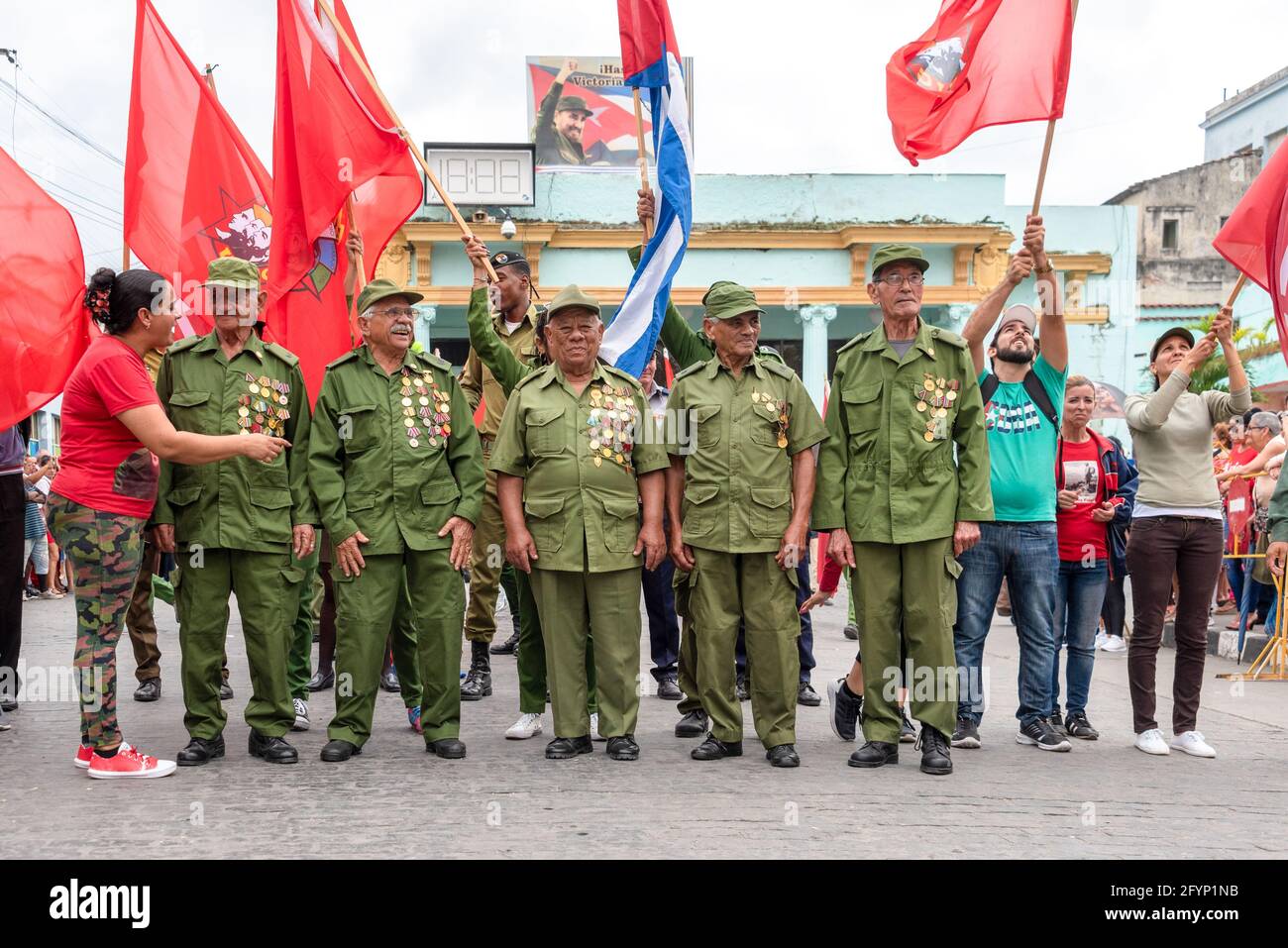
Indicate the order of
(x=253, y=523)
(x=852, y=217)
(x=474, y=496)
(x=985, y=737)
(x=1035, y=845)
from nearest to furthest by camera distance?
(x=1035, y=845), (x=253, y=523), (x=474, y=496), (x=985, y=737), (x=852, y=217)

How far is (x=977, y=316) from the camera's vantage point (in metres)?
5.98

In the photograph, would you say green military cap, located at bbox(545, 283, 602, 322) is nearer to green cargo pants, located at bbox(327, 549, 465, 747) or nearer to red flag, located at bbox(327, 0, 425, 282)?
green cargo pants, located at bbox(327, 549, 465, 747)

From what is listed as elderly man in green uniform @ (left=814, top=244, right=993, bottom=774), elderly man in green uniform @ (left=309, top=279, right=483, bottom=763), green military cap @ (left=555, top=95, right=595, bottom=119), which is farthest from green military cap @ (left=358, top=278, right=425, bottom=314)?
green military cap @ (left=555, top=95, right=595, bottom=119)

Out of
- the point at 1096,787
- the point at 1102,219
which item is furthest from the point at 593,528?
the point at 1102,219

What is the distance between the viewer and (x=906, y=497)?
222 inches

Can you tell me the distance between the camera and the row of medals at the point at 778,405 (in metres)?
5.82

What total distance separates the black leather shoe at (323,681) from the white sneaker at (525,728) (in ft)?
6.79

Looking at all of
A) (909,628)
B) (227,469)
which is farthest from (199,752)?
(909,628)

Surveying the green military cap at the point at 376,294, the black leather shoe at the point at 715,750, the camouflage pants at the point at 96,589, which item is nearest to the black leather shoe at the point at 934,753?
the black leather shoe at the point at 715,750

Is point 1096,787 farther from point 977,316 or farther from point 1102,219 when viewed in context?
point 1102,219

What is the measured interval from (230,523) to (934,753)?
3.39 metres

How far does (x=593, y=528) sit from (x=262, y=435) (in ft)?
5.13

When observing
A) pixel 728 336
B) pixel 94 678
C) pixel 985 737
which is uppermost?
pixel 728 336

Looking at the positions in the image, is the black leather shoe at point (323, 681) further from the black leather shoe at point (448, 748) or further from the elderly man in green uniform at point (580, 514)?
the elderly man in green uniform at point (580, 514)
